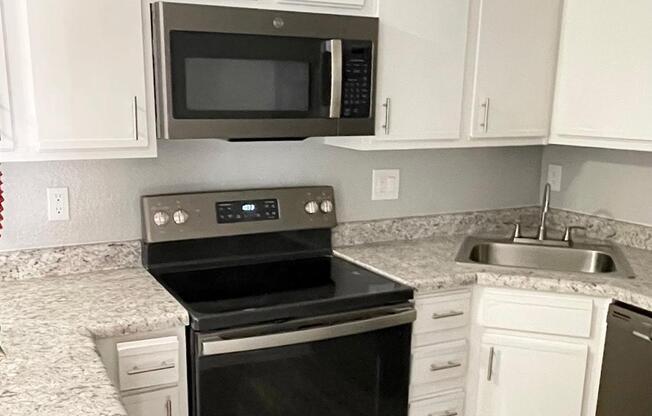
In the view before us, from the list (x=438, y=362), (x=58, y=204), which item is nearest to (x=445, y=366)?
(x=438, y=362)

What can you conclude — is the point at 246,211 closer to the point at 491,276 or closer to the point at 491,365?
the point at 491,276

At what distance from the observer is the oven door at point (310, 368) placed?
1.68 metres

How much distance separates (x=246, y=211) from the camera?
2189 millimetres

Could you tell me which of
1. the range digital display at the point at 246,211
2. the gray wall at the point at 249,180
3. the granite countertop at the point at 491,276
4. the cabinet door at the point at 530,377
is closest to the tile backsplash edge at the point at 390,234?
the gray wall at the point at 249,180

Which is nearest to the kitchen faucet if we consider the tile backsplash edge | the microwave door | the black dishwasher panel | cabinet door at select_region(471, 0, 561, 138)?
the tile backsplash edge

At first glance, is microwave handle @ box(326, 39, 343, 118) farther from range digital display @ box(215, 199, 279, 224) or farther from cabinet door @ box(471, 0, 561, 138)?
cabinet door @ box(471, 0, 561, 138)

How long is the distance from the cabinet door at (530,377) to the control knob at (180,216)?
111 cm

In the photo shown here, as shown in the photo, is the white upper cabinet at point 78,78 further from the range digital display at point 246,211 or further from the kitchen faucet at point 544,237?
the kitchen faucet at point 544,237

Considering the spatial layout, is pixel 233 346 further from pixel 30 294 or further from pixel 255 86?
pixel 255 86

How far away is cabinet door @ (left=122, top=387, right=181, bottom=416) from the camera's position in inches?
64.6

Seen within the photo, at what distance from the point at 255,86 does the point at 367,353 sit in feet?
2.94

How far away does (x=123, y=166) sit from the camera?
2047mm

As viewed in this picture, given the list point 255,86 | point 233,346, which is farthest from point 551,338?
point 255,86

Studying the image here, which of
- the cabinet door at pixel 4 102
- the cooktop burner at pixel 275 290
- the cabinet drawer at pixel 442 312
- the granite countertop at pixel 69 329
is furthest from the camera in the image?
the cabinet drawer at pixel 442 312
